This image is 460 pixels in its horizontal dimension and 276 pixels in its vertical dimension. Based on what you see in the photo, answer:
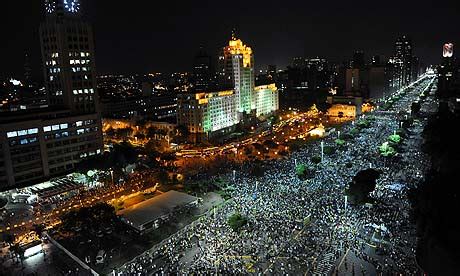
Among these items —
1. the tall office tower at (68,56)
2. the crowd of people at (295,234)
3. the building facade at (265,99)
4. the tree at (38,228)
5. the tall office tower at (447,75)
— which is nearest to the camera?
the crowd of people at (295,234)

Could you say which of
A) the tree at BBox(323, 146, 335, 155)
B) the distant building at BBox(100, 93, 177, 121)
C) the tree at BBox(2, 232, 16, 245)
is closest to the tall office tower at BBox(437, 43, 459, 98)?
the tree at BBox(323, 146, 335, 155)

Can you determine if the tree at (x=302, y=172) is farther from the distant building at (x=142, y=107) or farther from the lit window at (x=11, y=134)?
the distant building at (x=142, y=107)

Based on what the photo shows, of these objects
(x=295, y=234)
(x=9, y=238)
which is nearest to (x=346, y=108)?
(x=295, y=234)

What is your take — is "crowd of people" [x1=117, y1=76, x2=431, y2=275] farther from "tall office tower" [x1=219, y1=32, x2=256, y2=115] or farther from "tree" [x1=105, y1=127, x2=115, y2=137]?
"tree" [x1=105, y1=127, x2=115, y2=137]

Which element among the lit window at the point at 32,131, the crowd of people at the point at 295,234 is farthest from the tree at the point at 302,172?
the lit window at the point at 32,131

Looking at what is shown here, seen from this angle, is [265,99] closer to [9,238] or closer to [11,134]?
[11,134]

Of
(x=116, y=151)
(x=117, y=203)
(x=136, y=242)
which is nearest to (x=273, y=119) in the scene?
(x=116, y=151)

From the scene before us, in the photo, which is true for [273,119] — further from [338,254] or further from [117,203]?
[338,254]

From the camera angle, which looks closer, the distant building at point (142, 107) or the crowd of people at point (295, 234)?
the crowd of people at point (295, 234)
